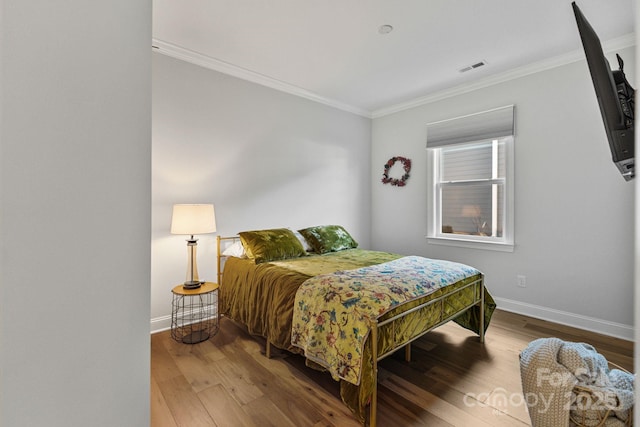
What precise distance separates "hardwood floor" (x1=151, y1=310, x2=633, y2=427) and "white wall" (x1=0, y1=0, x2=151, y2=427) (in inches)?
56.0

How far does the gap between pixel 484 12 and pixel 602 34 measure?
1.21m

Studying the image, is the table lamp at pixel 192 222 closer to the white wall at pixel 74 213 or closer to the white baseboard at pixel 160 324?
the white baseboard at pixel 160 324

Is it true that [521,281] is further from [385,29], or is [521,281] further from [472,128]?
[385,29]

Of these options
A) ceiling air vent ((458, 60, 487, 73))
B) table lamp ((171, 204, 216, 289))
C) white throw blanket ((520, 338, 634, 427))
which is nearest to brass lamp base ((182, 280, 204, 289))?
table lamp ((171, 204, 216, 289))

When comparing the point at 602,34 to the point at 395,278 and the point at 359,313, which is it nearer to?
the point at 395,278

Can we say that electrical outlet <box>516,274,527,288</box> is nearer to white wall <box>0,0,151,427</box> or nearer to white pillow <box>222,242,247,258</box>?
white pillow <box>222,242,247,258</box>

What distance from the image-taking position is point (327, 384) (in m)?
1.90

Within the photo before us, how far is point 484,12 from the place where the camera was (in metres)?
2.20

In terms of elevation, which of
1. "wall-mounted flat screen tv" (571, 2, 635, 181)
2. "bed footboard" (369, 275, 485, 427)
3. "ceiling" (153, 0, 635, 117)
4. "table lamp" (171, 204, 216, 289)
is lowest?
"bed footboard" (369, 275, 485, 427)

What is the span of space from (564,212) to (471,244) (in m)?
0.95

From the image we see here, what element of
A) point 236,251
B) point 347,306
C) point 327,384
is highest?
point 236,251

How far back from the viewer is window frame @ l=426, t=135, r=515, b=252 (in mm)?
3201

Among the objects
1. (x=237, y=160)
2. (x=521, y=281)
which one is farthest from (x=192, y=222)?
(x=521, y=281)

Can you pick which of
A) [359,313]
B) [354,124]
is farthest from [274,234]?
[354,124]
